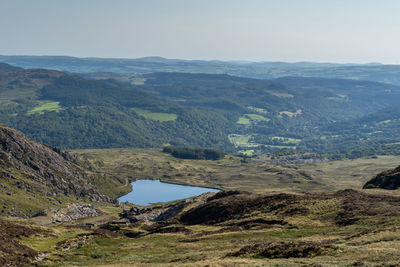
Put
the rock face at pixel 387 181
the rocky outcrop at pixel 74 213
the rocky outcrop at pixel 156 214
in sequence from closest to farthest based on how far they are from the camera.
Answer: the rock face at pixel 387 181 → the rocky outcrop at pixel 156 214 → the rocky outcrop at pixel 74 213

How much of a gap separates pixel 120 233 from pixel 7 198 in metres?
106

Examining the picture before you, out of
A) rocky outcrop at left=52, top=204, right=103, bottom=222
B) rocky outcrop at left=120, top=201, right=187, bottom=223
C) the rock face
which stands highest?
the rock face

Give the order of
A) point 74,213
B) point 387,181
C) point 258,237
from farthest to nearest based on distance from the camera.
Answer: point 74,213, point 387,181, point 258,237

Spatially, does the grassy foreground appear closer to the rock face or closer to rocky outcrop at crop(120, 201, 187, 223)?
rocky outcrop at crop(120, 201, 187, 223)

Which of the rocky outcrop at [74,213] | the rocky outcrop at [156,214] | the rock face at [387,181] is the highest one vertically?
the rock face at [387,181]

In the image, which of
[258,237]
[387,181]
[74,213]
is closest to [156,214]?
A: [74,213]

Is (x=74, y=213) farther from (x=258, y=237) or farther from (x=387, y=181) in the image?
(x=387, y=181)

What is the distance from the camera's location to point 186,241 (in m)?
88.9

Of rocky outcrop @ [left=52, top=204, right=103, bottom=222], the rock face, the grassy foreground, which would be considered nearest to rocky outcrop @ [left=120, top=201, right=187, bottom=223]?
the grassy foreground

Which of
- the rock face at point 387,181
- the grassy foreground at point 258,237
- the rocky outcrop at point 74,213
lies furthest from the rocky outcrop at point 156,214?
the rock face at point 387,181

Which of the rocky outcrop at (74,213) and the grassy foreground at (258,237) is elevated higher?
the grassy foreground at (258,237)

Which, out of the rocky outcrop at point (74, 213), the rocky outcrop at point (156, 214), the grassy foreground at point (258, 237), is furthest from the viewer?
the rocky outcrop at point (74, 213)

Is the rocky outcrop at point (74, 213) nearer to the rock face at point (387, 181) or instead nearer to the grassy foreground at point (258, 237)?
the grassy foreground at point (258, 237)

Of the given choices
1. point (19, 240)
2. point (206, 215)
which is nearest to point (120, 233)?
point (206, 215)
